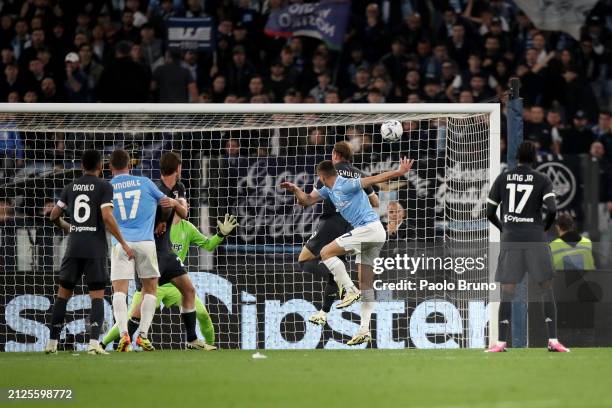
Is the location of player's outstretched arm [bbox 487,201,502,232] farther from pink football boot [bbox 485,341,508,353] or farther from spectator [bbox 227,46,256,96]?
spectator [bbox 227,46,256,96]

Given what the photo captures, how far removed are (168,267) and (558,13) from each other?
919 centimetres

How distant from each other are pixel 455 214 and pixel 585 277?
5.16 ft

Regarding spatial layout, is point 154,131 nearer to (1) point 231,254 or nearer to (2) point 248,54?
(1) point 231,254

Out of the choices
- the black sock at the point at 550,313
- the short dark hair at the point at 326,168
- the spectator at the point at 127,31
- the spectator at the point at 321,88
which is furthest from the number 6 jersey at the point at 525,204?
the spectator at the point at 127,31

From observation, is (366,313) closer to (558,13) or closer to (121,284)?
(121,284)

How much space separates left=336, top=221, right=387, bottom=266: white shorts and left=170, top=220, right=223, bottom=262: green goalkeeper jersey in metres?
1.46

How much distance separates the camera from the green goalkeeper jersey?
12930 millimetres

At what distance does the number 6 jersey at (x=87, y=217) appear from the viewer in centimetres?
1132

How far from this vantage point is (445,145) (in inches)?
535

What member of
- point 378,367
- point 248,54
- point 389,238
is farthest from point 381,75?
point 378,367

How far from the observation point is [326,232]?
1318 centimetres

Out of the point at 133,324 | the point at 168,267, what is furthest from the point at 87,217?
the point at 133,324

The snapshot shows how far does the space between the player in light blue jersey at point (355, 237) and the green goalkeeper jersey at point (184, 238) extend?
3.77 feet

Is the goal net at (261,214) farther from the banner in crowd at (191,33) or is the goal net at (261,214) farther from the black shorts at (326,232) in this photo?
the banner in crowd at (191,33)
